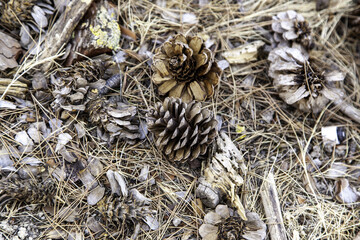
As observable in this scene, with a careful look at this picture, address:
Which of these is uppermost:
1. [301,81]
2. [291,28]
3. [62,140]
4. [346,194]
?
[291,28]

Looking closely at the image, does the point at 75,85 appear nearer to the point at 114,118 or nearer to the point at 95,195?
the point at 114,118

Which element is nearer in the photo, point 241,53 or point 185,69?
point 185,69

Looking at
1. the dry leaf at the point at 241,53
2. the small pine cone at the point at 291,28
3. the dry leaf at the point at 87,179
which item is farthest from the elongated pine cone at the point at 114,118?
the small pine cone at the point at 291,28

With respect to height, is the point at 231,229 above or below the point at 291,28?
below

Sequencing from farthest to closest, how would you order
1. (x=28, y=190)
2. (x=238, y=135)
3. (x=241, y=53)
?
(x=241, y=53) < (x=238, y=135) < (x=28, y=190)

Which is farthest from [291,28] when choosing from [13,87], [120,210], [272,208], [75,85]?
[13,87]

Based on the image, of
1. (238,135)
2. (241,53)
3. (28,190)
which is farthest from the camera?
(241,53)

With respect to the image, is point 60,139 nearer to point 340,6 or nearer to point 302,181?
point 302,181

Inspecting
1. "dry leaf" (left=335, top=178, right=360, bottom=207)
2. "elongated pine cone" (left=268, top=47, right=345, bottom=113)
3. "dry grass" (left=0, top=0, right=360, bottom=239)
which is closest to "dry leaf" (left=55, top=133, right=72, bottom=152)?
"dry grass" (left=0, top=0, right=360, bottom=239)
